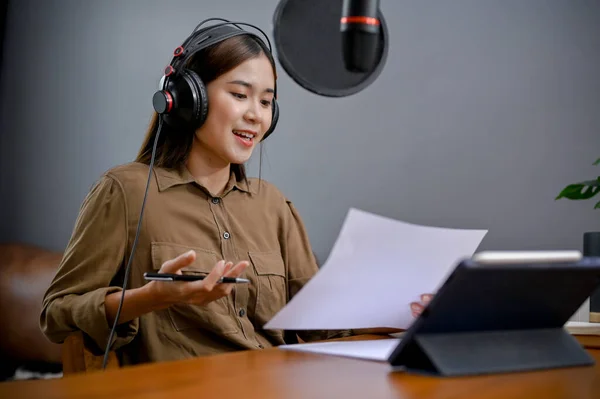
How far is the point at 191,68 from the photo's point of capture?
4.94 feet

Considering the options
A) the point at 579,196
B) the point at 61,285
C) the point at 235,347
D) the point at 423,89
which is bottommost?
the point at 235,347

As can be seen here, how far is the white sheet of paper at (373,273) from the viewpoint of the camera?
903 millimetres

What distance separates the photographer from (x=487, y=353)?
84cm

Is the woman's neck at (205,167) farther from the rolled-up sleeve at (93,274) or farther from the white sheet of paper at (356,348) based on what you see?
the white sheet of paper at (356,348)

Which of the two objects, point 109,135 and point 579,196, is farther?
point 109,135

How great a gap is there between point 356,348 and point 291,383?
283mm

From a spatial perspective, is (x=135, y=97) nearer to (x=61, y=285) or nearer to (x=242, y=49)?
(x=242, y=49)

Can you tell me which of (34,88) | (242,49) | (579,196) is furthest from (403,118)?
(34,88)

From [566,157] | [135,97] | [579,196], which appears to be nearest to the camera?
[579,196]

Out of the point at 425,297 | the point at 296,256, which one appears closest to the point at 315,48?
the point at 425,297

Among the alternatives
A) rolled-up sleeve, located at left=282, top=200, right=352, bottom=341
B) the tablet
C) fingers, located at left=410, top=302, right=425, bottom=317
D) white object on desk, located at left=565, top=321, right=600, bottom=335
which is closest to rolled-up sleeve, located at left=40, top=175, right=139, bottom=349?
rolled-up sleeve, located at left=282, top=200, right=352, bottom=341

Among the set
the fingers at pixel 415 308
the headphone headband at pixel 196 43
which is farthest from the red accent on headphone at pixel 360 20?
the headphone headband at pixel 196 43

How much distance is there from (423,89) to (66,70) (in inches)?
53.6

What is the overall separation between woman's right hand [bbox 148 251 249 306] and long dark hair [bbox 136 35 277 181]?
17.8 inches
